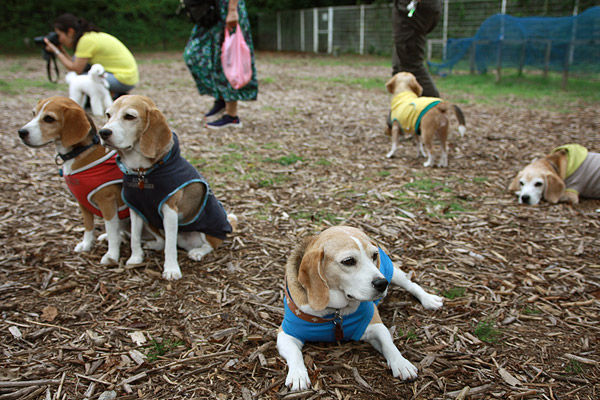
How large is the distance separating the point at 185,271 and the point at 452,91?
10.0 meters

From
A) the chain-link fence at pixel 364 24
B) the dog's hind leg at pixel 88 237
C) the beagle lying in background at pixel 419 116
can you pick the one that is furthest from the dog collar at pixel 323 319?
the chain-link fence at pixel 364 24

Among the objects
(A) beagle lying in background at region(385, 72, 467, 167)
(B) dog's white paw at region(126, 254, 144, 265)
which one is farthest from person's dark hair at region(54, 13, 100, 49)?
(B) dog's white paw at region(126, 254, 144, 265)

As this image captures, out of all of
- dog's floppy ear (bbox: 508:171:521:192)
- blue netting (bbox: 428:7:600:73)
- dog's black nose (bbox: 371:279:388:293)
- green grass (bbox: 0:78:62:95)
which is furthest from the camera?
blue netting (bbox: 428:7:600:73)

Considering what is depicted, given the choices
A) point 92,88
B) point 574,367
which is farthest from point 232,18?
point 574,367

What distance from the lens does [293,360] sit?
7.83 feet

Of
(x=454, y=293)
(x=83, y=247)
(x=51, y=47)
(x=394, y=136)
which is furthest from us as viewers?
(x=51, y=47)

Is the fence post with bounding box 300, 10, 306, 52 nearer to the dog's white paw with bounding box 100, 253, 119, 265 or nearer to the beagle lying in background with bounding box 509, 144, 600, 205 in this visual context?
the beagle lying in background with bounding box 509, 144, 600, 205

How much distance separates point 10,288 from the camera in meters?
3.14

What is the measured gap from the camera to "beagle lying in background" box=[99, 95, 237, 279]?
3082mm

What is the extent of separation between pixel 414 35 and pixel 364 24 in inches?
673

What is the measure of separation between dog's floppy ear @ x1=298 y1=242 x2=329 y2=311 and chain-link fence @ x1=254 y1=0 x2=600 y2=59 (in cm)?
1650

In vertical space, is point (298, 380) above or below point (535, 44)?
below

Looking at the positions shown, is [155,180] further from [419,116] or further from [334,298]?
[419,116]

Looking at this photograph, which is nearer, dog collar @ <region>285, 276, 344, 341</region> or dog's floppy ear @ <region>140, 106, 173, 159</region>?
dog collar @ <region>285, 276, 344, 341</region>
